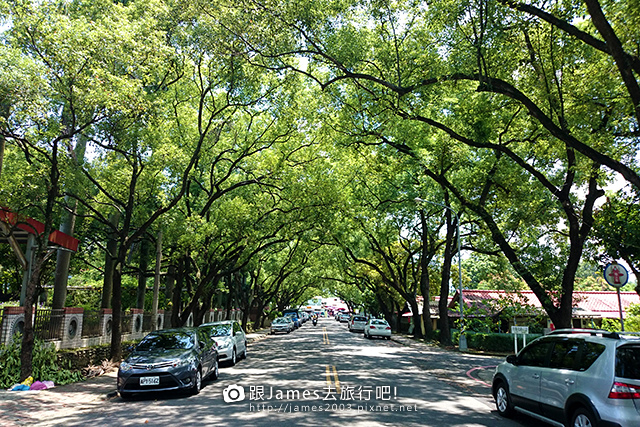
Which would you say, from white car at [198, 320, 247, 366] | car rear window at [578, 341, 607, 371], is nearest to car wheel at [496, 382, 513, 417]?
car rear window at [578, 341, 607, 371]

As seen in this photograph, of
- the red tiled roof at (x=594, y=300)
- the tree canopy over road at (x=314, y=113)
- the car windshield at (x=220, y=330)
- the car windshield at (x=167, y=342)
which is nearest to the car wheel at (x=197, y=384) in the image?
the car windshield at (x=167, y=342)

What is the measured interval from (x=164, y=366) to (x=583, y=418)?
807 centimetres

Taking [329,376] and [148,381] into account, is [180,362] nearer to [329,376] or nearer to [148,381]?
[148,381]

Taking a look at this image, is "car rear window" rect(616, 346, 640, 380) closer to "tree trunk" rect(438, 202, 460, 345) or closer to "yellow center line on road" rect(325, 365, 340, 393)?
"yellow center line on road" rect(325, 365, 340, 393)

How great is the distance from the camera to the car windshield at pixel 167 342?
38.1ft

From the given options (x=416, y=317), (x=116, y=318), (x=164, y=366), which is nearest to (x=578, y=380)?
(x=164, y=366)

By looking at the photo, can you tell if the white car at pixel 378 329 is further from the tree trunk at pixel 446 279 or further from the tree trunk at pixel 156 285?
the tree trunk at pixel 156 285

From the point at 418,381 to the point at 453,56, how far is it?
8.74 meters

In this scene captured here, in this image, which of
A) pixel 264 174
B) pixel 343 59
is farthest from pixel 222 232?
pixel 343 59

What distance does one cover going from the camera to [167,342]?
11875mm

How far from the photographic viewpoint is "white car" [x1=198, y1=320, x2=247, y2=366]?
54.7ft

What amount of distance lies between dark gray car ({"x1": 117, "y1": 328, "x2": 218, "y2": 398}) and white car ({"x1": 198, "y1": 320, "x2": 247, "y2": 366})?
4.39 m

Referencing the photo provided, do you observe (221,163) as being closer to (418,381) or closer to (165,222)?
(165,222)

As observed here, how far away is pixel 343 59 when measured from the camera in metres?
13.2
